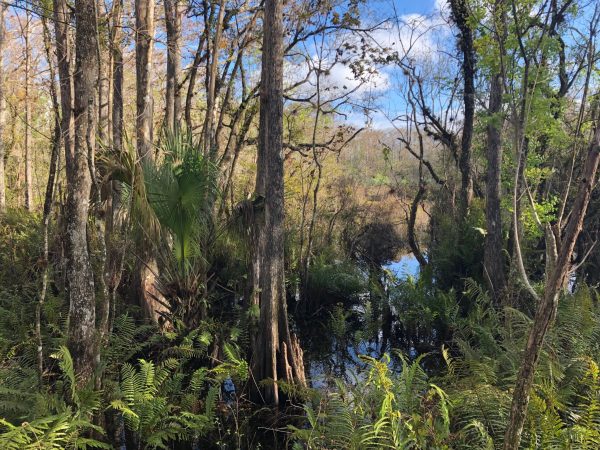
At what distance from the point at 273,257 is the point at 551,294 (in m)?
3.81

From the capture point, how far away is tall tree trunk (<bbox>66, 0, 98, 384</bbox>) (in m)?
4.14

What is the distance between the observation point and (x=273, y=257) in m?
5.72

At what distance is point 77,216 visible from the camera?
4.17m

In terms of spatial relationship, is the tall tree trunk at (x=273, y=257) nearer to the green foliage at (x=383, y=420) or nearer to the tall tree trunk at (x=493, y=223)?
the green foliage at (x=383, y=420)

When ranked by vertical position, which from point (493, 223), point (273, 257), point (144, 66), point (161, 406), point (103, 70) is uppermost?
point (144, 66)

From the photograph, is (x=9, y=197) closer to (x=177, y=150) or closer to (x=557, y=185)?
(x=177, y=150)

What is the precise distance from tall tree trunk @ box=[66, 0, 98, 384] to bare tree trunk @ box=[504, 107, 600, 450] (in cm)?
372

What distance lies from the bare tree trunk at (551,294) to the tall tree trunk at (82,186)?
146 inches

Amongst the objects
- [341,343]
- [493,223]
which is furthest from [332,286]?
[493,223]

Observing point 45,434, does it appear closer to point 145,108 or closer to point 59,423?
point 59,423

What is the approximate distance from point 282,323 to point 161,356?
1.99 m

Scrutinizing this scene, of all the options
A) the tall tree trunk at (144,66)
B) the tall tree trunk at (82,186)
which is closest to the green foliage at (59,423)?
the tall tree trunk at (82,186)

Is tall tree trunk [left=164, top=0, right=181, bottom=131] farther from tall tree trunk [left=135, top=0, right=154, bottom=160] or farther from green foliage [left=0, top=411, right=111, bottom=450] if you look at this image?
green foliage [left=0, top=411, right=111, bottom=450]

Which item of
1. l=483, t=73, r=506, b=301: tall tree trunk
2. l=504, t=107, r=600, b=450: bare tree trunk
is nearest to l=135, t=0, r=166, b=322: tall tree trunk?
l=483, t=73, r=506, b=301: tall tree trunk
